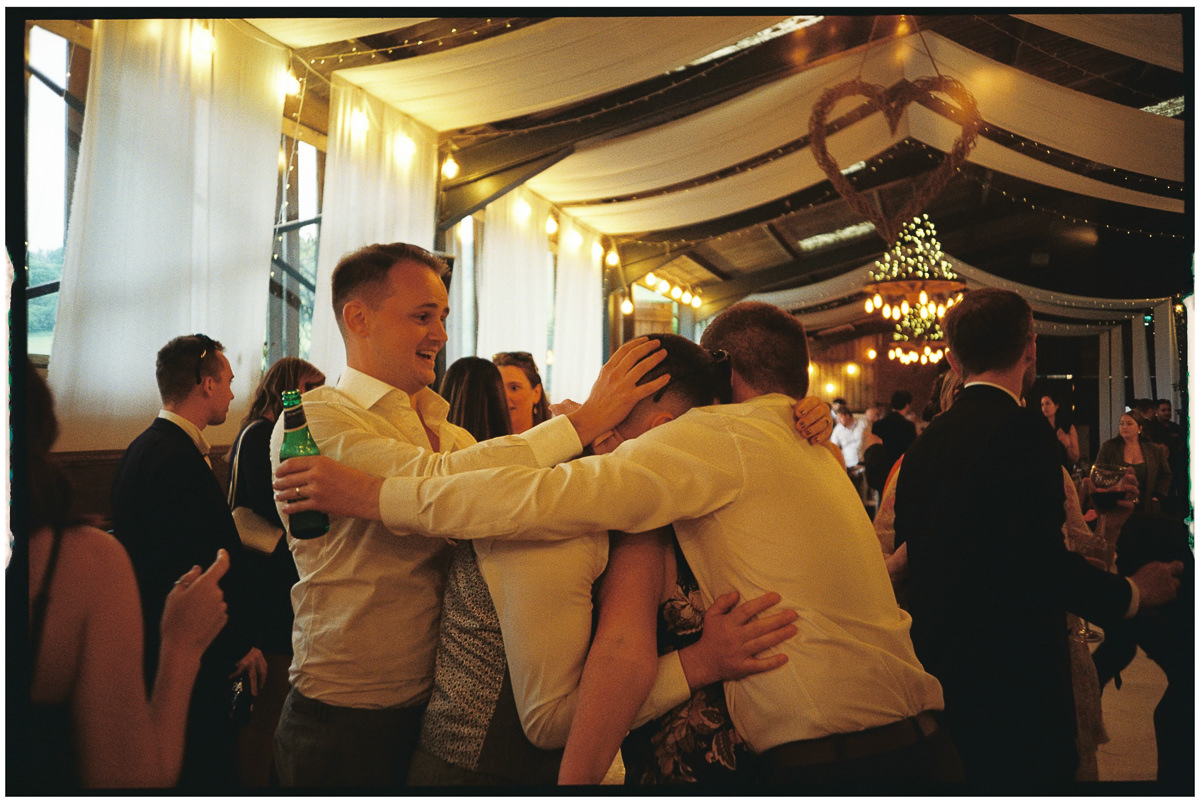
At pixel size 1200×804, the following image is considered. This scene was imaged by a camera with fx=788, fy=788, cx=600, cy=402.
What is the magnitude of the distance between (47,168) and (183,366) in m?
1.15

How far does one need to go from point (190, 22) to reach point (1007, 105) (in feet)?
17.1

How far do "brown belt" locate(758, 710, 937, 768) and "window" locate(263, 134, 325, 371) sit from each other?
158 inches

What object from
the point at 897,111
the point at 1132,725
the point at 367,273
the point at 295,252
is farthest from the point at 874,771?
the point at 897,111

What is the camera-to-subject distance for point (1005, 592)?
180 cm

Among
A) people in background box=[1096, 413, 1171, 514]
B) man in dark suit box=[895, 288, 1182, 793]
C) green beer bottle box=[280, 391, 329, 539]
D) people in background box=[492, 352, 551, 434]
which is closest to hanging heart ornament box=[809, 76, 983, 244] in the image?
people in background box=[1096, 413, 1171, 514]

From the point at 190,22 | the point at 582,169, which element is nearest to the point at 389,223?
the point at 190,22

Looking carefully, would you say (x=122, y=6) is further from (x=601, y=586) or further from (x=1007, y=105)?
(x=1007, y=105)

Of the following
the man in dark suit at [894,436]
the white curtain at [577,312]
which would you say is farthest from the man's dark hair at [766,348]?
the white curtain at [577,312]

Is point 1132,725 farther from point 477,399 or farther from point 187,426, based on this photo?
point 187,426

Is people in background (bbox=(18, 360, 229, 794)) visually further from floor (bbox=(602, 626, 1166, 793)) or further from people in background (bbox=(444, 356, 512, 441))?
floor (bbox=(602, 626, 1166, 793))

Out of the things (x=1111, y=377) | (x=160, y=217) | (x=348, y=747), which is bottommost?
(x=348, y=747)

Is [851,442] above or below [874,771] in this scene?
above

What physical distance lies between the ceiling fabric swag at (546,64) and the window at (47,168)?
1799 mm

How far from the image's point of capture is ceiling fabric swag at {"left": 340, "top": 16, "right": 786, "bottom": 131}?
4.07m
